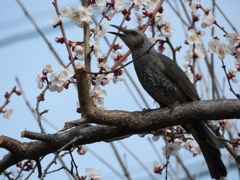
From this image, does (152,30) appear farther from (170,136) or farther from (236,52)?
(170,136)

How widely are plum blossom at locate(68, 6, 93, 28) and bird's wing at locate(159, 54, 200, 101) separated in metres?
0.92

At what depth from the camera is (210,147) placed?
330cm

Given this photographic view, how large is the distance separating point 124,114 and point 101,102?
45cm

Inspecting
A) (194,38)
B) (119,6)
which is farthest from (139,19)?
(194,38)

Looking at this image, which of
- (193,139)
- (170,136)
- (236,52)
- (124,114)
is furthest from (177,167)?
(124,114)

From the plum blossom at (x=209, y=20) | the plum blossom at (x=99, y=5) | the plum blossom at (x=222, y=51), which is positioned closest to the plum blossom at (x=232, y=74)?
the plum blossom at (x=222, y=51)

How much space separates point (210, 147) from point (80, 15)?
1.64m

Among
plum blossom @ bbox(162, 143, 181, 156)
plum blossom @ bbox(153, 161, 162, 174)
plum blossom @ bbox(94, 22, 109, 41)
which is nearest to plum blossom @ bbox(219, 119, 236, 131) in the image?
plum blossom @ bbox(162, 143, 181, 156)

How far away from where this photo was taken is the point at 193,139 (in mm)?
3482

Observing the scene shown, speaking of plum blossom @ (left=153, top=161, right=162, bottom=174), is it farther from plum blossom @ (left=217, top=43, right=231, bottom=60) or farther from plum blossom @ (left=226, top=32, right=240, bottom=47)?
plum blossom @ (left=226, top=32, right=240, bottom=47)

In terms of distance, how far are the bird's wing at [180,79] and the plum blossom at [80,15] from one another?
0.92 meters

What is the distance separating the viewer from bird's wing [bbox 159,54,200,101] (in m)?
3.43

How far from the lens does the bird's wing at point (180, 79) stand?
11.3 feet

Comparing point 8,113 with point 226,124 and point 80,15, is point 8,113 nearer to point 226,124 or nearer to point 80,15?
point 80,15
